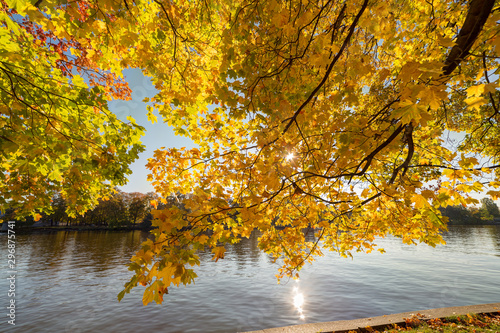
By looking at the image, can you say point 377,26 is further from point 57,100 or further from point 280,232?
point 57,100

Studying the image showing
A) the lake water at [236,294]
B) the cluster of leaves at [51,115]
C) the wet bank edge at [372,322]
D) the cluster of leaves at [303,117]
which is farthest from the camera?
the lake water at [236,294]

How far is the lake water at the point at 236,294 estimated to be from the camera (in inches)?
368

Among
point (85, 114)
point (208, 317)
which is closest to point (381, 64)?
point (85, 114)

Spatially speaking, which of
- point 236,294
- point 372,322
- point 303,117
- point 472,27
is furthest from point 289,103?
point 236,294

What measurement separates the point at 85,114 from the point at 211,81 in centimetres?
272

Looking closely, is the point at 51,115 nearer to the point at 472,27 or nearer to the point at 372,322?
the point at 472,27

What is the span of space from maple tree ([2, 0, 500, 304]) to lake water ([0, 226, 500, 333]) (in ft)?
22.6

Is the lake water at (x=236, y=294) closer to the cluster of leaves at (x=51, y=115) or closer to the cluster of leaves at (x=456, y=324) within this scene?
the cluster of leaves at (x=456, y=324)

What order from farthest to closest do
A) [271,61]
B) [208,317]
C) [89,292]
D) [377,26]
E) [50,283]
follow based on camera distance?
[50,283] → [89,292] → [208,317] → [271,61] → [377,26]

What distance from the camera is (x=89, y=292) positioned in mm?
12562

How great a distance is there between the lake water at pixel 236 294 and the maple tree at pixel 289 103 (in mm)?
6886

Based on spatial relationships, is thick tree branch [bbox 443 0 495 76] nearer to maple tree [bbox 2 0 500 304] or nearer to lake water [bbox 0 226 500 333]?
maple tree [bbox 2 0 500 304]

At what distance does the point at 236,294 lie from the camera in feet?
41.1

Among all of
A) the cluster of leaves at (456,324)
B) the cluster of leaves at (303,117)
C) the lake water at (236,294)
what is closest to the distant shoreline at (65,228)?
the lake water at (236,294)
